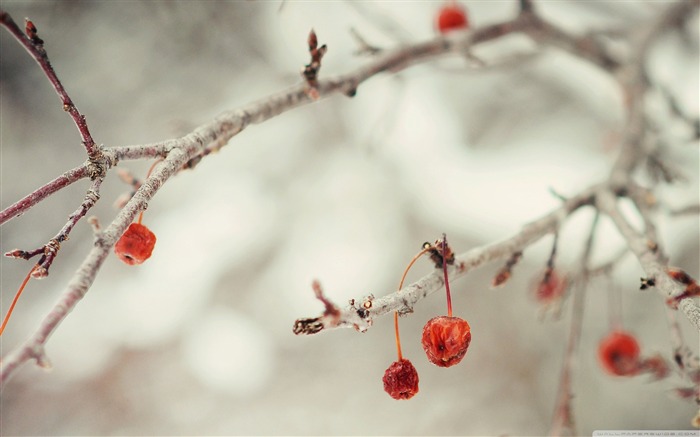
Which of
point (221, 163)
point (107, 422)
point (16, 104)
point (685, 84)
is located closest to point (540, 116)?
point (685, 84)

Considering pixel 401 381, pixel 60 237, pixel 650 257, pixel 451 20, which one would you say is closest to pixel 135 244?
pixel 60 237

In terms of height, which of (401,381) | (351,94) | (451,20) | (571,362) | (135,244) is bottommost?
(401,381)

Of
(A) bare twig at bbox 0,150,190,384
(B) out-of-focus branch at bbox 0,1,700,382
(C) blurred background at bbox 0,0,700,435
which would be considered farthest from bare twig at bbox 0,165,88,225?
(C) blurred background at bbox 0,0,700,435

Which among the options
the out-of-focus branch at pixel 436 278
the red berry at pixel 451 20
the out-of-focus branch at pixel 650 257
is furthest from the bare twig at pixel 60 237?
the red berry at pixel 451 20

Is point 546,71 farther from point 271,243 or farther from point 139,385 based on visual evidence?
point 139,385

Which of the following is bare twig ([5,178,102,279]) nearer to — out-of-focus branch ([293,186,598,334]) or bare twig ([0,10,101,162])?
bare twig ([0,10,101,162])

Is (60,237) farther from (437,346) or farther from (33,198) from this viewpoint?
(437,346)

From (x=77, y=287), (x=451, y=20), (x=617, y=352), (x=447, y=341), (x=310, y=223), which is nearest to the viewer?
(x=77, y=287)
